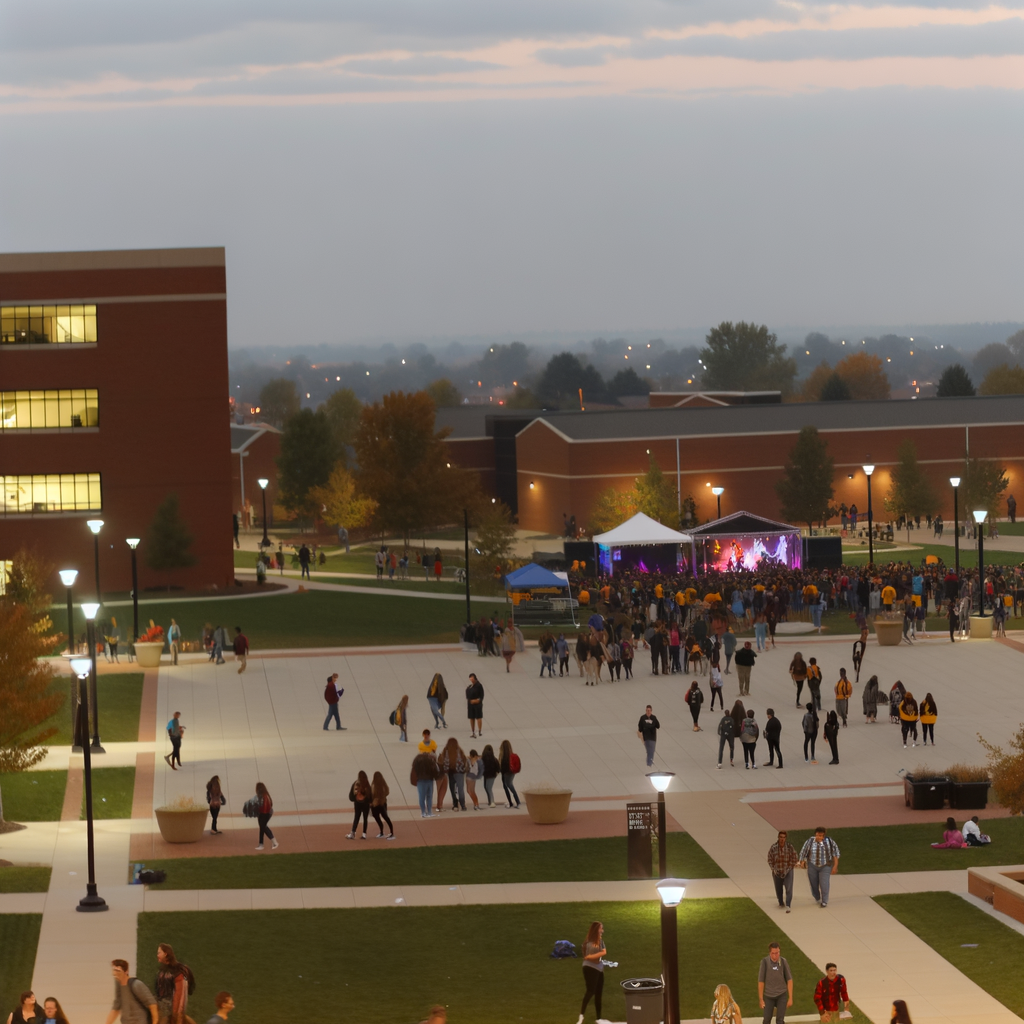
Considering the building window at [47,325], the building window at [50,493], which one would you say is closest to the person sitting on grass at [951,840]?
the building window at [50,493]

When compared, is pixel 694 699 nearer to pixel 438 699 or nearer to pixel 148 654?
pixel 438 699

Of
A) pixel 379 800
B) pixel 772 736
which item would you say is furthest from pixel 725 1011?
pixel 772 736

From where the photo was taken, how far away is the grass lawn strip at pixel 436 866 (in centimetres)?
2242

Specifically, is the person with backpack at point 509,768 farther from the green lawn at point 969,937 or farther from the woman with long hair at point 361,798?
the green lawn at point 969,937

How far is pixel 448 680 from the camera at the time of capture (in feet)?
131

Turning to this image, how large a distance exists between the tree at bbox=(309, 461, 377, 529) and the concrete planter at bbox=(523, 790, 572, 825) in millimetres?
53599

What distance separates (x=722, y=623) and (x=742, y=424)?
1720 inches

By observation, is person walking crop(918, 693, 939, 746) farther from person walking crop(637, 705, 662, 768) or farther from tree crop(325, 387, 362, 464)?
tree crop(325, 387, 362, 464)

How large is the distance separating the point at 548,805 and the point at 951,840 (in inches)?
247

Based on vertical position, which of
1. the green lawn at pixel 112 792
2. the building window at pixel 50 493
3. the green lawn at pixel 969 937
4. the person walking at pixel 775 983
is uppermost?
the building window at pixel 50 493

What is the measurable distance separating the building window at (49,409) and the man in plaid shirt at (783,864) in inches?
1720

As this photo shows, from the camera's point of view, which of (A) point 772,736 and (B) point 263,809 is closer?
(B) point 263,809

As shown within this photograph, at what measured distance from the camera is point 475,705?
32.5m

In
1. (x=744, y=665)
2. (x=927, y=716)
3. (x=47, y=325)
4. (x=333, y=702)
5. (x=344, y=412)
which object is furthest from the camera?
(x=344, y=412)
